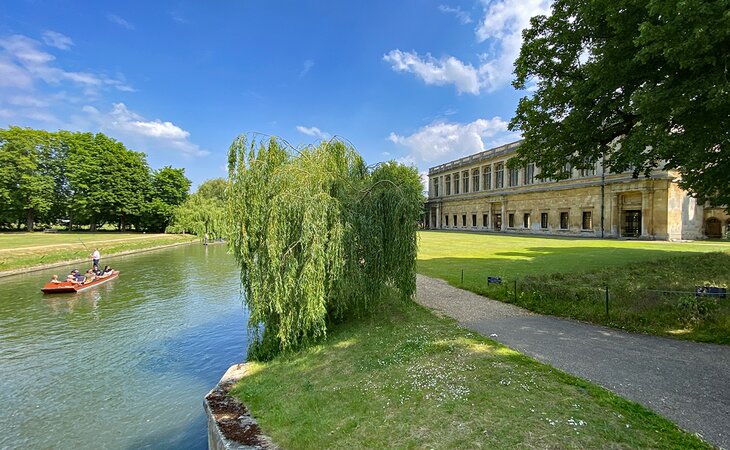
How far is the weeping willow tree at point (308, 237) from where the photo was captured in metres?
7.95

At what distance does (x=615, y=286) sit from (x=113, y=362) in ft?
50.9

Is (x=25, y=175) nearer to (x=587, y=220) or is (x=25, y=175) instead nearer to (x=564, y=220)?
(x=564, y=220)

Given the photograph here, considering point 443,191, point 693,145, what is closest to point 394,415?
point 693,145

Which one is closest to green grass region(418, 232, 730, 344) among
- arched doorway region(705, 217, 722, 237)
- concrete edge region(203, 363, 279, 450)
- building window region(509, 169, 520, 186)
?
concrete edge region(203, 363, 279, 450)

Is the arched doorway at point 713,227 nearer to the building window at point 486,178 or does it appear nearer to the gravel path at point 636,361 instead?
the building window at point 486,178

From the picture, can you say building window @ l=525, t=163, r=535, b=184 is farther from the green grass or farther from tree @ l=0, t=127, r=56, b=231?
tree @ l=0, t=127, r=56, b=231

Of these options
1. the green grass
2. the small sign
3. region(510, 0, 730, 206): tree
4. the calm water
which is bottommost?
the calm water

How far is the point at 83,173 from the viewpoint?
4962 cm

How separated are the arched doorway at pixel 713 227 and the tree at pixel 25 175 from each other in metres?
77.5

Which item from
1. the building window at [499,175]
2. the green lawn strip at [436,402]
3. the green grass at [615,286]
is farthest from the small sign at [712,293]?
the building window at [499,175]

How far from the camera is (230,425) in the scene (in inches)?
223

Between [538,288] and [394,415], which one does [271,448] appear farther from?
[538,288]

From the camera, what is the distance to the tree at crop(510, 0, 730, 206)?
7.69 meters

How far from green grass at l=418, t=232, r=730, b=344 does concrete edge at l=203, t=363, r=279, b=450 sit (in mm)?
8438
